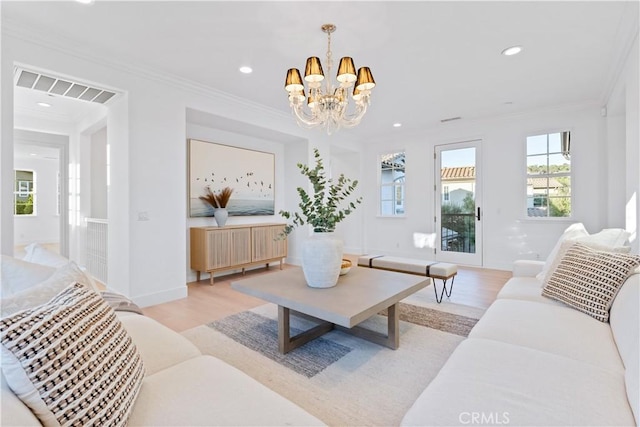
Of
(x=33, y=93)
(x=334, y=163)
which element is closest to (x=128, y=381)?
(x=33, y=93)

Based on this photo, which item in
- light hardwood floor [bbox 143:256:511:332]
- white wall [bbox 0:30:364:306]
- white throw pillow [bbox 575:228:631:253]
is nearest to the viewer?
white throw pillow [bbox 575:228:631:253]

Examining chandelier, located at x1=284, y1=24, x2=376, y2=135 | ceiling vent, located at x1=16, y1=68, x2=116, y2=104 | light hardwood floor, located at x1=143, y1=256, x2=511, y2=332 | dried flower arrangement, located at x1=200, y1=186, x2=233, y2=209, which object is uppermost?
ceiling vent, located at x1=16, y1=68, x2=116, y2=104

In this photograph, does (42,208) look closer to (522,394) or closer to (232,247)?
(232,247)

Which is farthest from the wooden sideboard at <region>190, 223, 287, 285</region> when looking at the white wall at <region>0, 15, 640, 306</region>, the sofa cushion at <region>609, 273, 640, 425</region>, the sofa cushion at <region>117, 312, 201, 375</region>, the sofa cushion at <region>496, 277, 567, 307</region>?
the sofa cushion at <region>609, 273, 640, 425</region>

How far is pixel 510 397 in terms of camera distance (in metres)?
1.02

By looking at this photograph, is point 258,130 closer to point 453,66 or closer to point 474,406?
point 453,66

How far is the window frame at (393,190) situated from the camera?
6281 millimetres

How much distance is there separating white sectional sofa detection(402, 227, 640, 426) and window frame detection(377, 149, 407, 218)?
462cm

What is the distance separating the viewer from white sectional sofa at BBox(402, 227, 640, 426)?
0.94 metres

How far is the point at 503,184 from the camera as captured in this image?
512 centimetres

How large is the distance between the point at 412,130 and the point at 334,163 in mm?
2057

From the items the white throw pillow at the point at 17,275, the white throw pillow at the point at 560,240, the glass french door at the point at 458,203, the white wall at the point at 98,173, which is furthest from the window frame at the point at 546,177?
the white wall at the point at 98,173

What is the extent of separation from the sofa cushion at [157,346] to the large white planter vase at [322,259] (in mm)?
1055

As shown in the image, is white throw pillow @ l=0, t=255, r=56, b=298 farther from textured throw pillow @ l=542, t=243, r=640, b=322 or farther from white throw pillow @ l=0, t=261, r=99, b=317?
textured throw pillow @ l=542, t=243, r=640, b=322
